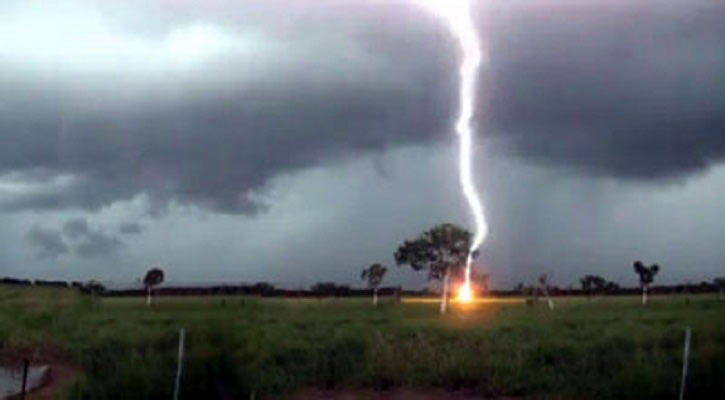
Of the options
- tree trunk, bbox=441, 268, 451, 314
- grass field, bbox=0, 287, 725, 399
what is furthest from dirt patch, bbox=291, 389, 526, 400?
tree trunk, bbox=441, 268, 451, 314

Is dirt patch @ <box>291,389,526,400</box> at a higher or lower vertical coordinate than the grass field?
lower

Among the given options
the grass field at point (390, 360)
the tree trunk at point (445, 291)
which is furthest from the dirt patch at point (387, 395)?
the tree trunk at point (445, 291)

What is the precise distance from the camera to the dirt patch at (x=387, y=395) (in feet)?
99.5

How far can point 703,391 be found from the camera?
27422 millimetres

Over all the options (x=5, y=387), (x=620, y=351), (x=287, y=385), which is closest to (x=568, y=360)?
(x=620, y=351)

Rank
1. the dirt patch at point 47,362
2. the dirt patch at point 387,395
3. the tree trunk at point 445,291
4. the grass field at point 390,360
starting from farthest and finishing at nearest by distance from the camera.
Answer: the tree trunk at point 445,291, the dirt patch at point 47,362, the dirt patch at point 387,395, the grass field at point 390,360

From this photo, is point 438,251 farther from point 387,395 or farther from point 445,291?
point 387,395

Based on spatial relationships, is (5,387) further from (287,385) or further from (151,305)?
(151,305)

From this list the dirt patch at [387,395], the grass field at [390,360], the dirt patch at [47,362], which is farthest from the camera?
the dirt patch at [47,362]

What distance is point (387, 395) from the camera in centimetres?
3070

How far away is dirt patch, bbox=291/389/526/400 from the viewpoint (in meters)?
30.3

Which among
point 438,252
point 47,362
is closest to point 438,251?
point 438,252

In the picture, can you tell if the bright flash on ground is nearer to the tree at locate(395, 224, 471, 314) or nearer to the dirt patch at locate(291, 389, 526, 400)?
the tree at locate(395, 224, 471, 314)

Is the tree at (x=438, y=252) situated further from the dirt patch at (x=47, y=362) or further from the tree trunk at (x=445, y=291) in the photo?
the dirt patch at (x=47, y=362)
